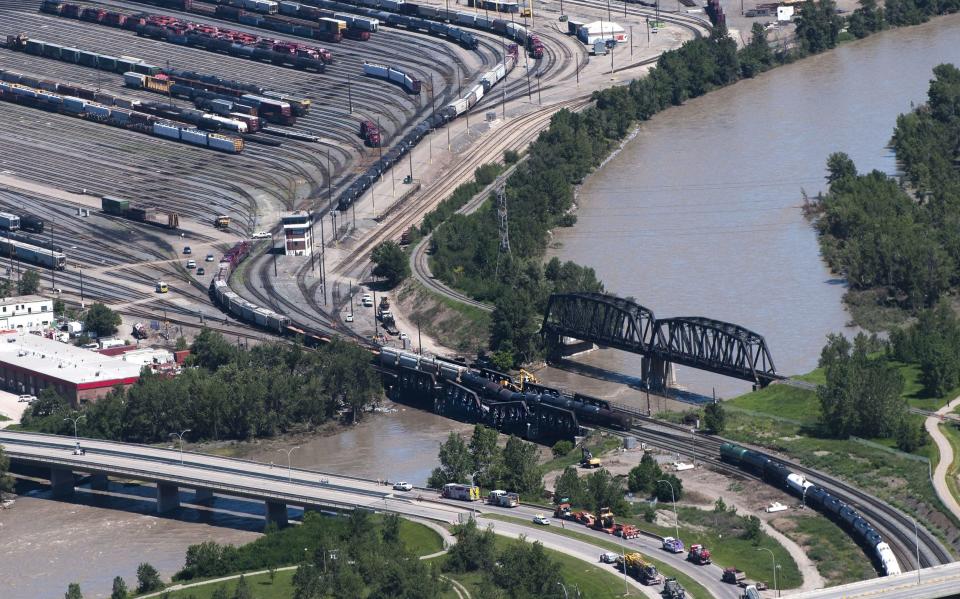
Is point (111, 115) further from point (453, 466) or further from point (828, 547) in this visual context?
point (828, 547)

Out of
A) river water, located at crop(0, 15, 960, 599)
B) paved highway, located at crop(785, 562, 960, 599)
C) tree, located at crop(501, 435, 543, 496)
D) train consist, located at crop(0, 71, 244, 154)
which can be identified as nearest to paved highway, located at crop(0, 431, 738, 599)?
river water, located at crop(0, 15, 960, 599)

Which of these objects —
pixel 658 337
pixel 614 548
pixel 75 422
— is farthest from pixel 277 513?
pixel 658 337

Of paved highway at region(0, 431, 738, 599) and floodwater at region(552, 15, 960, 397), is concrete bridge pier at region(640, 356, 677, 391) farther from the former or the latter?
paved highway at region(0, 431, 738, 599)

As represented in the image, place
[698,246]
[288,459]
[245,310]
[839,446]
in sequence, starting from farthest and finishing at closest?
[698,246] < [245,310] < [288,459] < [839,446]

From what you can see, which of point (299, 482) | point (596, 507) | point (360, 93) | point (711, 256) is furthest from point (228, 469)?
point (360, 93)

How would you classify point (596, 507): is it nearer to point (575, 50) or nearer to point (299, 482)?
point (299, 482)

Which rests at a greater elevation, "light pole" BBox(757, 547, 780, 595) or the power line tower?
the power line tower
